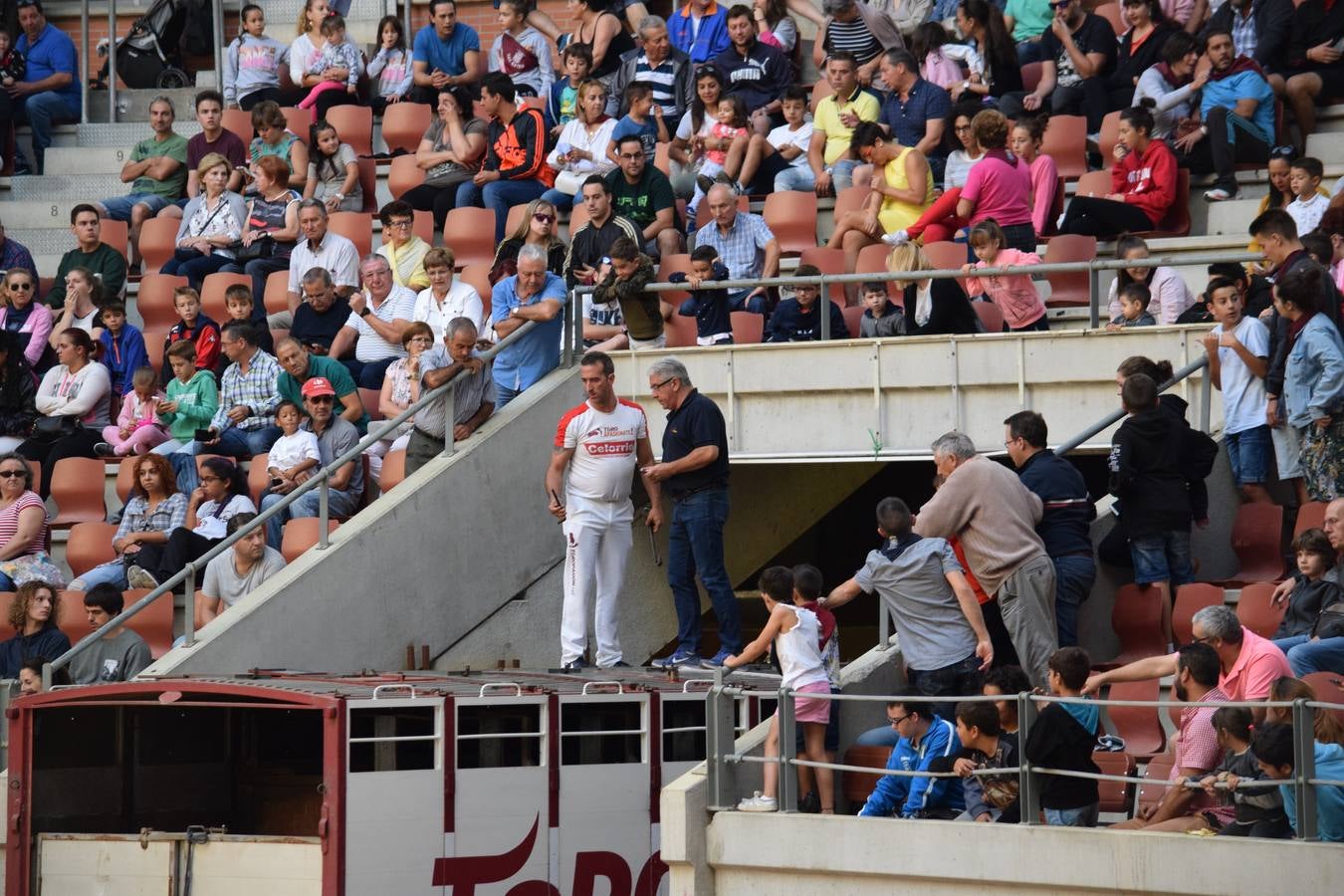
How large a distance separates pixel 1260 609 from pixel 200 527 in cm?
726

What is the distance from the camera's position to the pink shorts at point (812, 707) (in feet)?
36.2

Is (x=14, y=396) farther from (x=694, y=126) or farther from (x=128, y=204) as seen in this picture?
(x=694, y=126)

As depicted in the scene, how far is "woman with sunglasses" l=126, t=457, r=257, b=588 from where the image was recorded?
14562 millimetres

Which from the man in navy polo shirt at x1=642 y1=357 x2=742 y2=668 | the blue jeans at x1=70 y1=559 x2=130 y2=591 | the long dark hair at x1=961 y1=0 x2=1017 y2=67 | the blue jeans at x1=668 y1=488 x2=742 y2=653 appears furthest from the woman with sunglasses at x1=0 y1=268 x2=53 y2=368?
the long dark hair at x1=961 y1=0 x2=1017 y2=67

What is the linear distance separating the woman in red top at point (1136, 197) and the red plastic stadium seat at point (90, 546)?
7.33m

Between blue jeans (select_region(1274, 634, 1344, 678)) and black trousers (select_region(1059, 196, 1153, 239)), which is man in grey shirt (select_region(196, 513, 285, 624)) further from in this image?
blue jeans (select_region(1274, 634, 1344, 678))

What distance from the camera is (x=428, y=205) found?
747 inches

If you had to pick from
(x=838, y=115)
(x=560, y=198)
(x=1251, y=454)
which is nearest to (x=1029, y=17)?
(x=838, y=115)

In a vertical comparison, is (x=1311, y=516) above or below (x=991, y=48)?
below

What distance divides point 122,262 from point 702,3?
5.75m

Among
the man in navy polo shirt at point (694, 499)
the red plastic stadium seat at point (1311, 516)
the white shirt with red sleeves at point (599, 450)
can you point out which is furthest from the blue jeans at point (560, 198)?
the red plastic stadium seat at point (1311, 516)

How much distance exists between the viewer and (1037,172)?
16094 mm

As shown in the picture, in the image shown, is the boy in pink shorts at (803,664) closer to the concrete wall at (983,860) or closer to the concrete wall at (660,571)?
the concrete wall at (983,860)

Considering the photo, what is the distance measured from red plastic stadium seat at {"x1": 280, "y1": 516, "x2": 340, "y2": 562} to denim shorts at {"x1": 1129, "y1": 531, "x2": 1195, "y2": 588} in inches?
211
